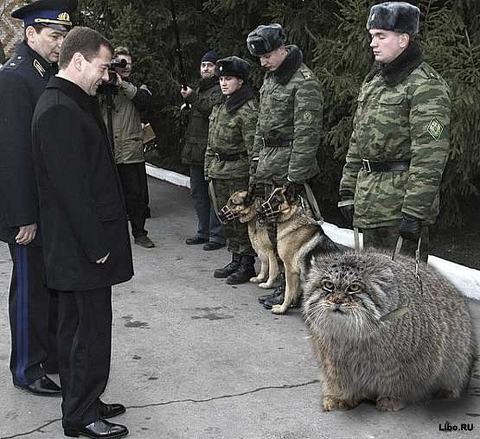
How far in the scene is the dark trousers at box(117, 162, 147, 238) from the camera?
25.5ft

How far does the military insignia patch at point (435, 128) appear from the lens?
158 inches

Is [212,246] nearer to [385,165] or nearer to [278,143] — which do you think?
[278,143]

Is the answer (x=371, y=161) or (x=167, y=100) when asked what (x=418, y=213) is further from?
(x=167, y=100)

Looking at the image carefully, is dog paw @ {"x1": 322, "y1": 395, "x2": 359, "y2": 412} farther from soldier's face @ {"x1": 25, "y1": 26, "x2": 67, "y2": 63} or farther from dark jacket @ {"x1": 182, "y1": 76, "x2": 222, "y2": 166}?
dark jacket @ {"x1": 182, "y1": 76, "x2": 222, "y2": 166}

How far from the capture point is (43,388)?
426cm

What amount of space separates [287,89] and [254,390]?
7.85 ft

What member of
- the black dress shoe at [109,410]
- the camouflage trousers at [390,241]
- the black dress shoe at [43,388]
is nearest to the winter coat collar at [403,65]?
the camouflage trousers at [390,241]

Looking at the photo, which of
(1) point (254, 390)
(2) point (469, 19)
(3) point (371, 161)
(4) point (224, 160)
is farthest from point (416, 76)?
(2) point (469, 19)

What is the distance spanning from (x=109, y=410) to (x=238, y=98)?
335 cm

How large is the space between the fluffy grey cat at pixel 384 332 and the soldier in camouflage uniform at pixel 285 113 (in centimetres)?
168

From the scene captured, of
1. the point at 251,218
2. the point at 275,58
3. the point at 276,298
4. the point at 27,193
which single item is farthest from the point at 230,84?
the point at 27,193

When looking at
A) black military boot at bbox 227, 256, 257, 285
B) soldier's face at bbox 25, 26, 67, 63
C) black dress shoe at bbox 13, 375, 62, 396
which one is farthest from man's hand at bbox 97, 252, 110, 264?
black military boot at bbox 227, 256, 257, 285

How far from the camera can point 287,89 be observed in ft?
18.3

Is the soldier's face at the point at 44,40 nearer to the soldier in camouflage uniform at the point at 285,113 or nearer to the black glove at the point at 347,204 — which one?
the soldier in camouflage uniform at the point at 285,113
